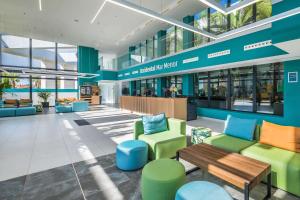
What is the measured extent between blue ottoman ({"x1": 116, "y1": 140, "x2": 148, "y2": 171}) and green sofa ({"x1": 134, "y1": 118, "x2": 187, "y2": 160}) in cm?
21

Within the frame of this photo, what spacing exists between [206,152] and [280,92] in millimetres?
5141

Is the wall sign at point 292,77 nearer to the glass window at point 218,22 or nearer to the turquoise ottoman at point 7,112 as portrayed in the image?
the glass window at point 218,22

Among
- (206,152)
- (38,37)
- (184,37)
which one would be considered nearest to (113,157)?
(206,152)

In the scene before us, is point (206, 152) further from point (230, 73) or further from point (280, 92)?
point (230, 73)

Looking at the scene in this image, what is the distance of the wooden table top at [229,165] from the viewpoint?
1748mm

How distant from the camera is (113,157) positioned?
3355 mm

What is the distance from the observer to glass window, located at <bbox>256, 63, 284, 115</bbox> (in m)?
5.68

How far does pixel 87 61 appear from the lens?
1534cm

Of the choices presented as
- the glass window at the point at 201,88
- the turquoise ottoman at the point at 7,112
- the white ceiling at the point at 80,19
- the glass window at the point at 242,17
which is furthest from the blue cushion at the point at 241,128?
the turquoise ottoman at the point at 7,112

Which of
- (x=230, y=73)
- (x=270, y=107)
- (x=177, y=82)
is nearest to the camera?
(x=270, y=107)

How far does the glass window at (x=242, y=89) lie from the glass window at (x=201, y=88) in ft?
4.44

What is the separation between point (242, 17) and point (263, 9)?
750 millimetres

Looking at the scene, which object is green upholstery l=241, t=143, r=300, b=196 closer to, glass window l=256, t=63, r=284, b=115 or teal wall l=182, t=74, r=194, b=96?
glass window l=256, t=63, r=284, b=115

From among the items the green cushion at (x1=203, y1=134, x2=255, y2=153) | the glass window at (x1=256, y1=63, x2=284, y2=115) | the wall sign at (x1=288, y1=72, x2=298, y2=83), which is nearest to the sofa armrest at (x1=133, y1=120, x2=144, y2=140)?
the green cushion at (x1=203, y1=134, x2=255, y2=153)
